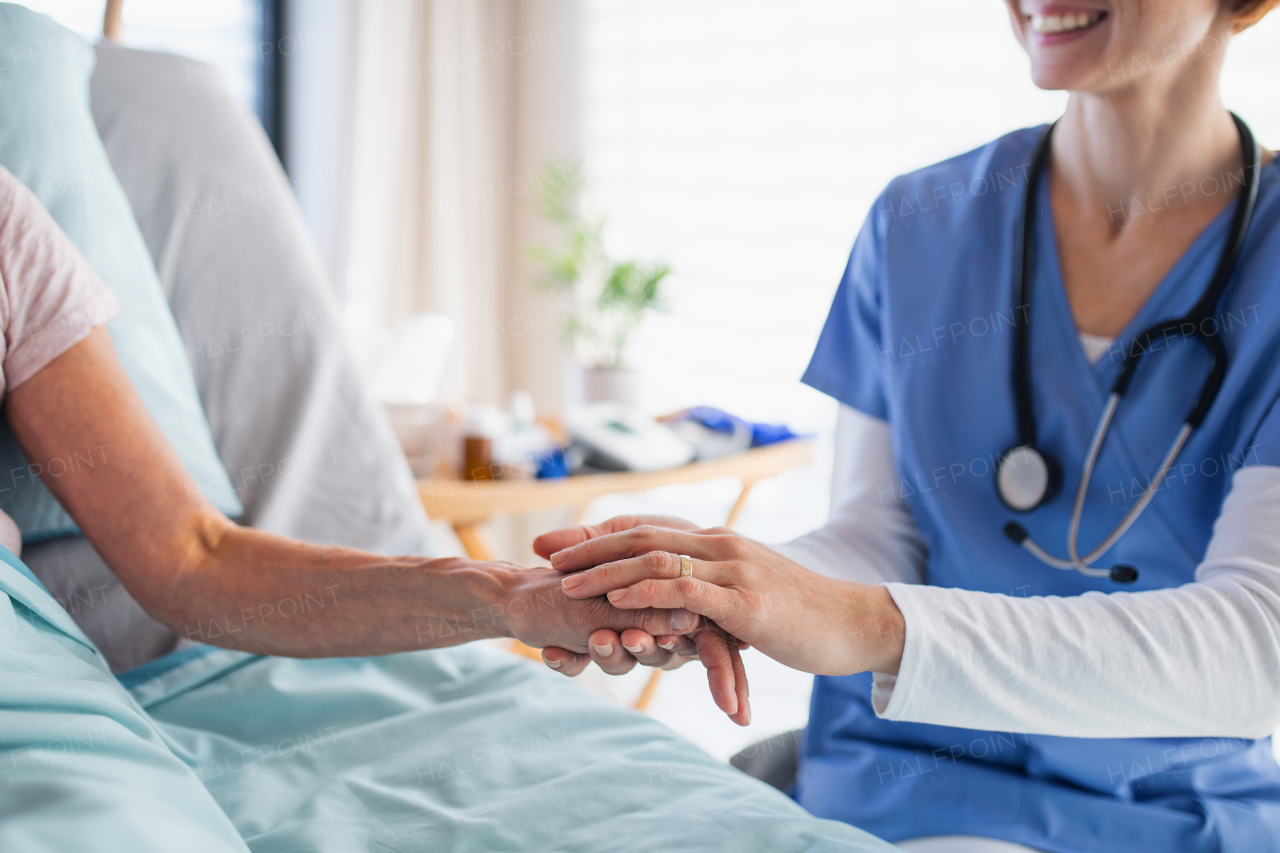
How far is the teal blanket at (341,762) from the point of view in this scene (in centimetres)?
57

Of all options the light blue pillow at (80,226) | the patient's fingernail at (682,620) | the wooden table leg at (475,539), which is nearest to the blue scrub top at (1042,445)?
the patient's fingernail at (682,620)

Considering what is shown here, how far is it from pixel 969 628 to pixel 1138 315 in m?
0.39

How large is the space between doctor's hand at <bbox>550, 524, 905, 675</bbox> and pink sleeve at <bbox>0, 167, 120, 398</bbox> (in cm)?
52

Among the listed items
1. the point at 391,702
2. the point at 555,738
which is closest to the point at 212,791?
the point at 391,702

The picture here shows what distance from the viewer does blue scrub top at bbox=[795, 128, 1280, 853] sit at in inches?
34.3

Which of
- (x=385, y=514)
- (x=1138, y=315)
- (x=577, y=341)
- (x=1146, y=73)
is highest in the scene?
(x=1146, y=73)

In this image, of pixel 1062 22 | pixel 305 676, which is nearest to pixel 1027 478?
pixel 1062 22

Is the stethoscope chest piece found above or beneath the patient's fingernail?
above

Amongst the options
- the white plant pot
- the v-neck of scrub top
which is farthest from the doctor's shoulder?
the white plant pot

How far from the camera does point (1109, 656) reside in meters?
0.76

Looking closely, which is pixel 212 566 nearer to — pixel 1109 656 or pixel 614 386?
pixel 1109 656

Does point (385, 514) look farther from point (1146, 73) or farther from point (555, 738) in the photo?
point (1146, 73)

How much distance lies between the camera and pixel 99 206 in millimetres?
1033

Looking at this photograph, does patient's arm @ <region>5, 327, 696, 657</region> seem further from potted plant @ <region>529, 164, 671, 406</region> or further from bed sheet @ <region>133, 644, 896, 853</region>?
potted plant @ <region>529, 164, 671, 406</region>
